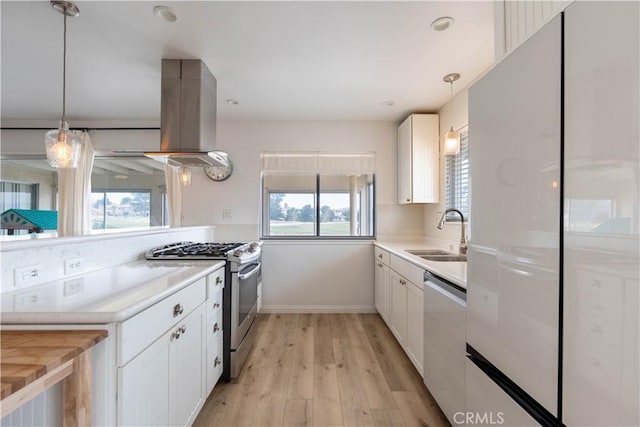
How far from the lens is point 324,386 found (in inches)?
80.0

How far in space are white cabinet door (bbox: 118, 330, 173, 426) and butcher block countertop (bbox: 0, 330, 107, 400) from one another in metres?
0.18

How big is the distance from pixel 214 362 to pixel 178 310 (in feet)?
2.36

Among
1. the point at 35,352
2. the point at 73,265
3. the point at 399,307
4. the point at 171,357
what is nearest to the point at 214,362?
the point at 171,357

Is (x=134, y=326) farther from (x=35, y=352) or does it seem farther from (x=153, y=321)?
(x=35, y=352)

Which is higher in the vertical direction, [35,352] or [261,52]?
[261,52]

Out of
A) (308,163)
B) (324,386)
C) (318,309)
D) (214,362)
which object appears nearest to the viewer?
(214,362)

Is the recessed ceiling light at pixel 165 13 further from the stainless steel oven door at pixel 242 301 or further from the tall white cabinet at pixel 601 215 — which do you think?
A: the tall white cabinet at pixel 601 215

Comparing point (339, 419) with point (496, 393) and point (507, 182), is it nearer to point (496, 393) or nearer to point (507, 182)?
point (496, 393)

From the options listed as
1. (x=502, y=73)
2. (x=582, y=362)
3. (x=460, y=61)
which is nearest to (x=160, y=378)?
(x=582, y=362)

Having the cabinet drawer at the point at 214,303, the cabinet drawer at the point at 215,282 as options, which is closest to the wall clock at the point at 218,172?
the cabinet drawer at the point at 215,282

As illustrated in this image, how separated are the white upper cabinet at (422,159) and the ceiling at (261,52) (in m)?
0.19

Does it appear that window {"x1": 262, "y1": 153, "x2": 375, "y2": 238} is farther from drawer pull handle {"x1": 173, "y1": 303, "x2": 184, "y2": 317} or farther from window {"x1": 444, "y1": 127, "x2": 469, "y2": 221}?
drawer pull handle {"x1": 173, "y1": 303, "x2": 184, "y2": 317}

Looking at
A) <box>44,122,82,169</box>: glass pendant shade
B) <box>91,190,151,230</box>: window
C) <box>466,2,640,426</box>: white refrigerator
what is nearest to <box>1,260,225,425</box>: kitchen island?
<box>44,122,82,169</box>: glass pendant shade

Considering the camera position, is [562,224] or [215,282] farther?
[215,282]
